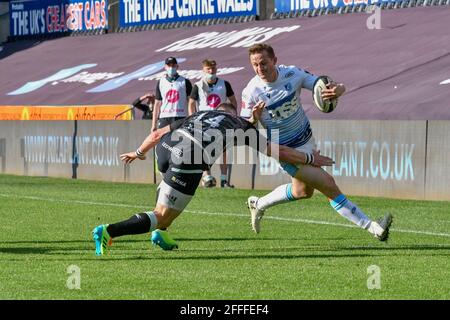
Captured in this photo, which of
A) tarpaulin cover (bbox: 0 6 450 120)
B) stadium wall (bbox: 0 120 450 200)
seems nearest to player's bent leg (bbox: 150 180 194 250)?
stadium wall (bbox: 0 120 450 200)

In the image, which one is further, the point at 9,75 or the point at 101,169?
the point at 9,75

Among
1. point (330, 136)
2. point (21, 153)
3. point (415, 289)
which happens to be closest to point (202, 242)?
point (415, 289)

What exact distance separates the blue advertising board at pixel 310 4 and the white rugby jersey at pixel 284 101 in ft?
59.8

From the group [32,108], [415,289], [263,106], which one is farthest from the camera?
[32,108]

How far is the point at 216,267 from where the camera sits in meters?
11.7

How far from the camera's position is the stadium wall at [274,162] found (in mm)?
20375

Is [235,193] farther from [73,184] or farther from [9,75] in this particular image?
[9,75]

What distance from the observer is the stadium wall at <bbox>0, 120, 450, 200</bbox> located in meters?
20.4

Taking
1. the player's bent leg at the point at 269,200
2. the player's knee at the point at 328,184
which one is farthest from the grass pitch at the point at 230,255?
the player's knee at the point at 328,184

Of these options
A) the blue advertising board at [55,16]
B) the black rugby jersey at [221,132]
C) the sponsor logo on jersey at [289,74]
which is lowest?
the blue advertising board at [55,16]

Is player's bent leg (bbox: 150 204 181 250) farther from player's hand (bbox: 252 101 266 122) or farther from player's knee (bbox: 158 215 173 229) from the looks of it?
player's hand (bbox: 252 101 266 122)

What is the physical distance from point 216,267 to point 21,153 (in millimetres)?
19495

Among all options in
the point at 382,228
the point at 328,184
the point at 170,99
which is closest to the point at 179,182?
the point at 328,184

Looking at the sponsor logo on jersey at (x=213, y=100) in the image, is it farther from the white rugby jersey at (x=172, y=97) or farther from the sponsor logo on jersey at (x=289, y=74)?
the sponsor logo on jersey at (x=289, y=74)
